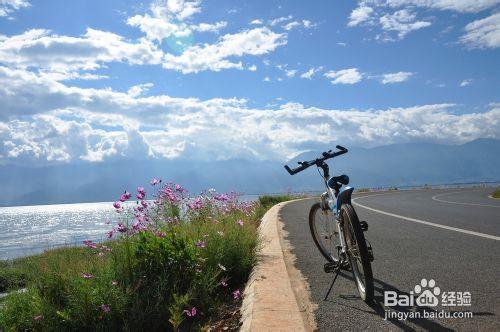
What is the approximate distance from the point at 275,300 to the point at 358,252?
32.9 inches

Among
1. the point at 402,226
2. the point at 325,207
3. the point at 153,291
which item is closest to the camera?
the point at 153,291

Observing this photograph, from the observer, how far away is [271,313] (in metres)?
3.26

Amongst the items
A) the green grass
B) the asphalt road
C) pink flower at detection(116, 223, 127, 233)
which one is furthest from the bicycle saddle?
pink flower at detection(116, 223, 127, 233)

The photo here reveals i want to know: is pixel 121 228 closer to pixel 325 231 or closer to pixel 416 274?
pixel 325 231

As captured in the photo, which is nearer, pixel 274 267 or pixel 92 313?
pixel 92 313

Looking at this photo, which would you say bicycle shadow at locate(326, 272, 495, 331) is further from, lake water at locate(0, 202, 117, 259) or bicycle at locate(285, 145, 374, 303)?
lake water at locate(0, 202, 117, 259)

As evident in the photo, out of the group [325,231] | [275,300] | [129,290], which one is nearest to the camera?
[275,300]

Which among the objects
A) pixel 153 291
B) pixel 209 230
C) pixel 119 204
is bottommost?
pixel 153 291

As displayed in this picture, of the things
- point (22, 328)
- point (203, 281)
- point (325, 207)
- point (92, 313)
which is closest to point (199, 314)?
point (203, 281)

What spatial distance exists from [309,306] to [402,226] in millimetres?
6409

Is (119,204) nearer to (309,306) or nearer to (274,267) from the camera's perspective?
(274,267)

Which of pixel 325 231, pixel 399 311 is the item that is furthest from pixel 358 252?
pixel 325 231

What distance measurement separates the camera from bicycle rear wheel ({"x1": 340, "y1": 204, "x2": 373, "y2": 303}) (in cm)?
345

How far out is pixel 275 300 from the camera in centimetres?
362
